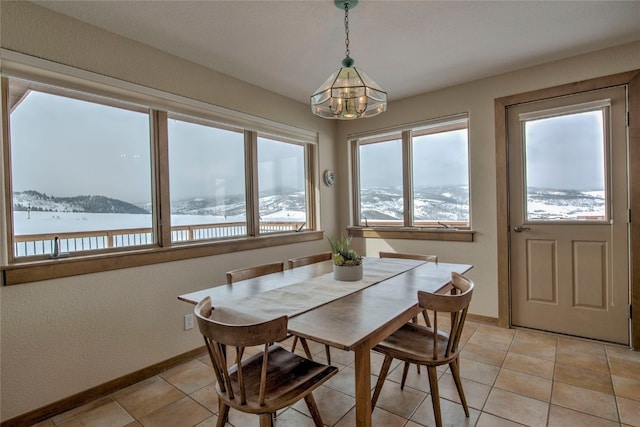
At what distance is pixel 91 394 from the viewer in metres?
2.04

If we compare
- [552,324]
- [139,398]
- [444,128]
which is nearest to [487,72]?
[444,128]

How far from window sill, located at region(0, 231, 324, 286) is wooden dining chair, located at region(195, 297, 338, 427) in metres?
1.06

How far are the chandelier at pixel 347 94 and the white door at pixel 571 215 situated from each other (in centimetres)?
180

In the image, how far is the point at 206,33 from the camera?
219 centimetres

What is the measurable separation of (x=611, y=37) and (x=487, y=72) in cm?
85

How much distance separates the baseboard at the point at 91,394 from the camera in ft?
5.92

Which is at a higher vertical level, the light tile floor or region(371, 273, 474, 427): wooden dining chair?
region(371, 273, 474, 427): wooden dining chair

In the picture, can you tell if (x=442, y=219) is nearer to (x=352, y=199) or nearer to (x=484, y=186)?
(x=484, y=186)

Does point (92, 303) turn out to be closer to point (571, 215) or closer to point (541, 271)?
point (541, 271)

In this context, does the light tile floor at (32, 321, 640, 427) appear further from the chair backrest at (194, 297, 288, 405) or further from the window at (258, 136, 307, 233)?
the window at (258, 136, 307, 233)

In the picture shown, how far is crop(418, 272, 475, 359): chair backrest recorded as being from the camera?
4.85 ft

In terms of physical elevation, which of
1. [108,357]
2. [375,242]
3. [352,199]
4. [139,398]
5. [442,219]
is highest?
[352,199]

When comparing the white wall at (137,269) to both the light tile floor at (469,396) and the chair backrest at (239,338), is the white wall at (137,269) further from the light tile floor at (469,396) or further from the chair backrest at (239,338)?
the chair backrest at (239,338)

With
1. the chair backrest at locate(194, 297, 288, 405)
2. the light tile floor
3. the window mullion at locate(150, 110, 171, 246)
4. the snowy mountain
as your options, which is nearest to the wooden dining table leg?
the chair backrest at locate(194, 297, 288, 405)
